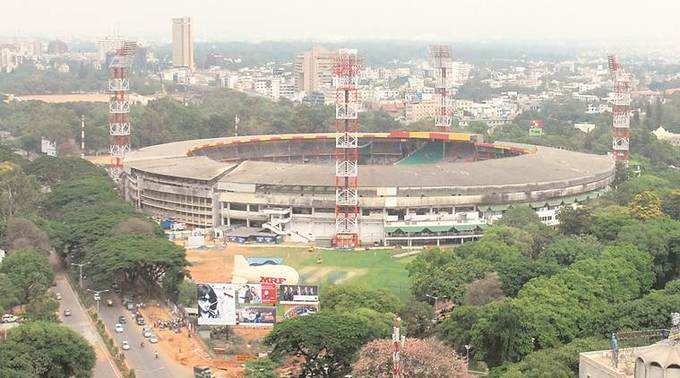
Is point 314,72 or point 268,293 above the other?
point 314,72

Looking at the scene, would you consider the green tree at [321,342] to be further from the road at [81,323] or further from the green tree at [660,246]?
the green tree at [660,246]

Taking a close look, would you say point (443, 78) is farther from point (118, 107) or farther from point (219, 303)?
point (219, 303)

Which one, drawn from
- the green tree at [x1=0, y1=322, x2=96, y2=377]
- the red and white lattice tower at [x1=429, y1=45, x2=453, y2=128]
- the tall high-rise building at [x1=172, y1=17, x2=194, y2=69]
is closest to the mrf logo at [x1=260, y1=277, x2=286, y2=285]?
the green tree at [x1=0, y1=322, x2=96, y2=377]

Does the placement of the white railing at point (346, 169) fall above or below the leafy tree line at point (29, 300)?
above

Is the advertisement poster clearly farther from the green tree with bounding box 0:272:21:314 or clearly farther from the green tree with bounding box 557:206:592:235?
the green tree with bounding box 557:206:592:235

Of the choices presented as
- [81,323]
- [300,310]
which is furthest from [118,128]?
[300,310]

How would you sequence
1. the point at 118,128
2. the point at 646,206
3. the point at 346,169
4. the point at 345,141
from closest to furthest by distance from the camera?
the point at 646,206
the point at 346,169
the point at 345,141
the point at 118,128

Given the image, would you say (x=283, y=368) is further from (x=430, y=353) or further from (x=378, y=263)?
(x=378, y=263)

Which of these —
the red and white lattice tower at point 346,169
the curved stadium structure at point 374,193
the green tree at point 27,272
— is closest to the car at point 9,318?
the green tree at point 27,272
